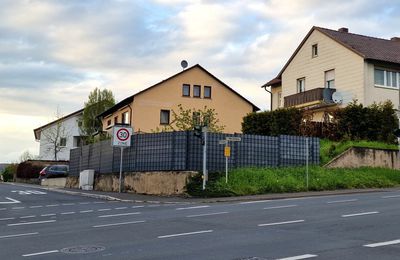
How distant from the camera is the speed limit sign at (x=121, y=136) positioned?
86.6 feet

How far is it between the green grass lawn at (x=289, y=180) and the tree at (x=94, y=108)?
49.2 meters

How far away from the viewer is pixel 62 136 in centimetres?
7769

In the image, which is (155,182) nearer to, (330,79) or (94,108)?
(330,79)

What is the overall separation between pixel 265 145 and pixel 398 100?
1743 cm

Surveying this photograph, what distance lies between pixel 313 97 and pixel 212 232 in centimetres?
3173

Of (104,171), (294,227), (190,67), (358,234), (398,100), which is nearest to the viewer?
(358,234)

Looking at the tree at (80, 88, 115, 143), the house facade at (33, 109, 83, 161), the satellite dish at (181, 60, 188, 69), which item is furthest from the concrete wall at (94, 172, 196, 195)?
the house facade at (33, 109, 83, 161)

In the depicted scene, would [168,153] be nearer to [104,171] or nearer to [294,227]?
[104,171]

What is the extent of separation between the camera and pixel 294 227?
1177 cm

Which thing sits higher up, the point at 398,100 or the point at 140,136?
the point at 398,100

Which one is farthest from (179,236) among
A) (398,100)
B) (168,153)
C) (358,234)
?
(398,100)

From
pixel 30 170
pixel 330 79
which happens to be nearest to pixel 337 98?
pixel 330 79

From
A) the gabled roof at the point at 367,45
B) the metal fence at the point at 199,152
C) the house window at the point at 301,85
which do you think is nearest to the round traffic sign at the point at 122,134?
the metal fence at the point at 199,152

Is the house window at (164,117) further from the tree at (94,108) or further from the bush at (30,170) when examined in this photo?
the tree at (94,108)
